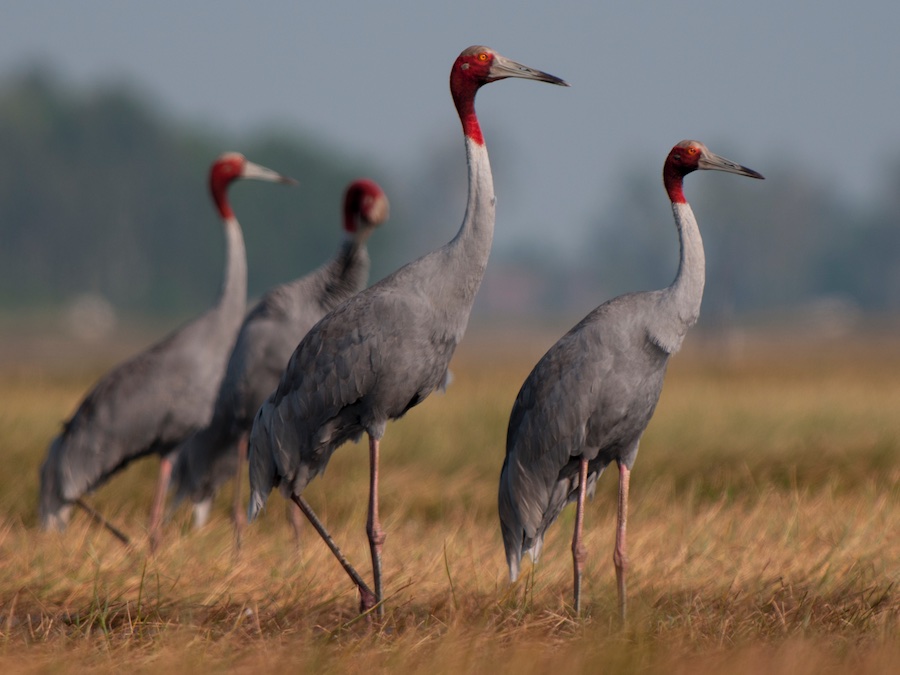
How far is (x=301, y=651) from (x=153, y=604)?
97 centimetres

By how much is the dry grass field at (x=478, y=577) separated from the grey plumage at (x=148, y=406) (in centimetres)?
27

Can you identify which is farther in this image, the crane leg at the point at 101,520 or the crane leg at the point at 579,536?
the crane leg at the point at 101,520

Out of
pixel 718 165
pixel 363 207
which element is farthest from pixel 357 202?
pixel 718 165

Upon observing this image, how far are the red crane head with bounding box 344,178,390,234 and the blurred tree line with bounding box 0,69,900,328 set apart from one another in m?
33.7

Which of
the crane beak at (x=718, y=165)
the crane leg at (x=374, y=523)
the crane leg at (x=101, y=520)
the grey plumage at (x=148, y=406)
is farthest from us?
the grey plumage at (x=148, y=406)

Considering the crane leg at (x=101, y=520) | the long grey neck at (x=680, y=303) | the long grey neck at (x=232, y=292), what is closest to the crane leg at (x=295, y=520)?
the crane leg at (x=101, y=520)

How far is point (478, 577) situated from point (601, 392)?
3.23 ft

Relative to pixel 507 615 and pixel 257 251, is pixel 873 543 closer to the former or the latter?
pixel 507 615

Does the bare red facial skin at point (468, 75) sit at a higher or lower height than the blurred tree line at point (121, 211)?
higher

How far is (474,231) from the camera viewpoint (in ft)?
14.5

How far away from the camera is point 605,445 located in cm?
463

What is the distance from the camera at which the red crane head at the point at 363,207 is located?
6.29 metres

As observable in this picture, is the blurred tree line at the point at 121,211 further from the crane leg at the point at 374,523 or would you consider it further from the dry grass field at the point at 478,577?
the crane leg at the point at 374,523

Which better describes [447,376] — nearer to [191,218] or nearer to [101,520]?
[101,520]
